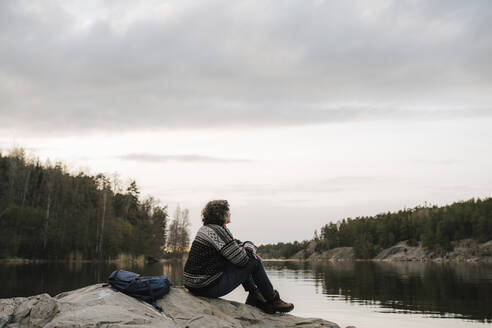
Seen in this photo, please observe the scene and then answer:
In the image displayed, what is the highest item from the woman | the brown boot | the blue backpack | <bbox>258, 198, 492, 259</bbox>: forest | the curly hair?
<bbox>258, 198, 492, 259</bbox>: forest

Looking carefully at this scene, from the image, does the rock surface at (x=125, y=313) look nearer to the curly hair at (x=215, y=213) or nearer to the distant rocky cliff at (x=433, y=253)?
the curly hair at (x=215, y=213)

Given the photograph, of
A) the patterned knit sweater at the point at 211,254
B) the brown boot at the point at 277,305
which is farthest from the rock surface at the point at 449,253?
the patterned knit sweater at the point at 211,254

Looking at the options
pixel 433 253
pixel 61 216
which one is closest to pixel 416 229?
pixel 433 253

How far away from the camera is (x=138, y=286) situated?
26.1 ft

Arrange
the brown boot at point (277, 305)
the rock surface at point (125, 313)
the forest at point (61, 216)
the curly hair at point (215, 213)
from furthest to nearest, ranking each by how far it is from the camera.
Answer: the forest at point (61, 216) → the brown boot at point (277, 305) → the curly hair at point (215, 213) → the rock surface at point (125, 313)

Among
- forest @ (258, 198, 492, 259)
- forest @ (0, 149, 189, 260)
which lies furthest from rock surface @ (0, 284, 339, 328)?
forest @ (258, 198, 492, 259)

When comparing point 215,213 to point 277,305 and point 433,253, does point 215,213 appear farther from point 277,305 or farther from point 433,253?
point 433,253

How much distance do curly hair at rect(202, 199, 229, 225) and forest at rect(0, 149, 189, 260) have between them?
6276cm

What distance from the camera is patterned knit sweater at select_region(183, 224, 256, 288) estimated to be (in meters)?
8.41

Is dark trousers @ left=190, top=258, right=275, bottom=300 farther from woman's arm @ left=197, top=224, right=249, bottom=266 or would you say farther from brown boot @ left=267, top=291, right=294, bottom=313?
brown boot @ left=267, top=291, right=294, bottom=313

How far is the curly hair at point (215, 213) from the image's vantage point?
8695mm

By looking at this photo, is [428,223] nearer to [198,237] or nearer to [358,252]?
[358,252]

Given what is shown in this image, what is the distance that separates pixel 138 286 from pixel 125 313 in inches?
40.5

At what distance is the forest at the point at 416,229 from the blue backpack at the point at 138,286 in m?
129
